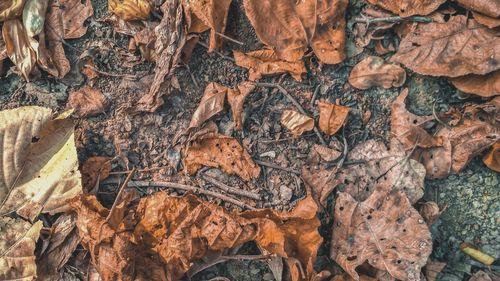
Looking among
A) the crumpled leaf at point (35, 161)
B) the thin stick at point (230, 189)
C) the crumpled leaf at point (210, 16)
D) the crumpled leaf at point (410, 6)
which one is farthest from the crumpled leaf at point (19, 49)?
the crumpled leaf at point (410, 6)

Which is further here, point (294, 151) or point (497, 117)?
point (294, 151)

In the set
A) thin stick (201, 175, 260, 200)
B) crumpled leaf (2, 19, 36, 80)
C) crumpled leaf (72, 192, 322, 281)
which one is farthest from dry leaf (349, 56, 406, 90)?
crumpled leaf (2, 19, 36, 80)

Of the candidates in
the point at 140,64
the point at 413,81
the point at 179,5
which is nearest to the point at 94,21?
the point at 140,64

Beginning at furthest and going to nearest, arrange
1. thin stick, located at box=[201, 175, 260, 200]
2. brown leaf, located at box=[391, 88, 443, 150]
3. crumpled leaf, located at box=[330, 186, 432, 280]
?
thin stick, located at box=[201, 175, 260, 200], brown leaf, located at box=[391, 88, 443, 150], crumpled leaf, located at box=[330, 186, 432, 280]

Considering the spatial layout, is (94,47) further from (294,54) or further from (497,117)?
(497,117)

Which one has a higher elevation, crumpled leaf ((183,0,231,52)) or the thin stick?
crumpled leaf ((183,0,231,52))

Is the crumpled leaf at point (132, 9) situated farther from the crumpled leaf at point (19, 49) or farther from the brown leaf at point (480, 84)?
the brown leaf at point (480, 84)

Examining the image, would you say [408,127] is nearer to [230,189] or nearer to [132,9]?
[230,189]

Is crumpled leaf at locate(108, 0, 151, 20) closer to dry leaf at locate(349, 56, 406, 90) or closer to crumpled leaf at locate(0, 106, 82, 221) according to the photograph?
crumpled leaf at locate(0, 106, 82, 221)
